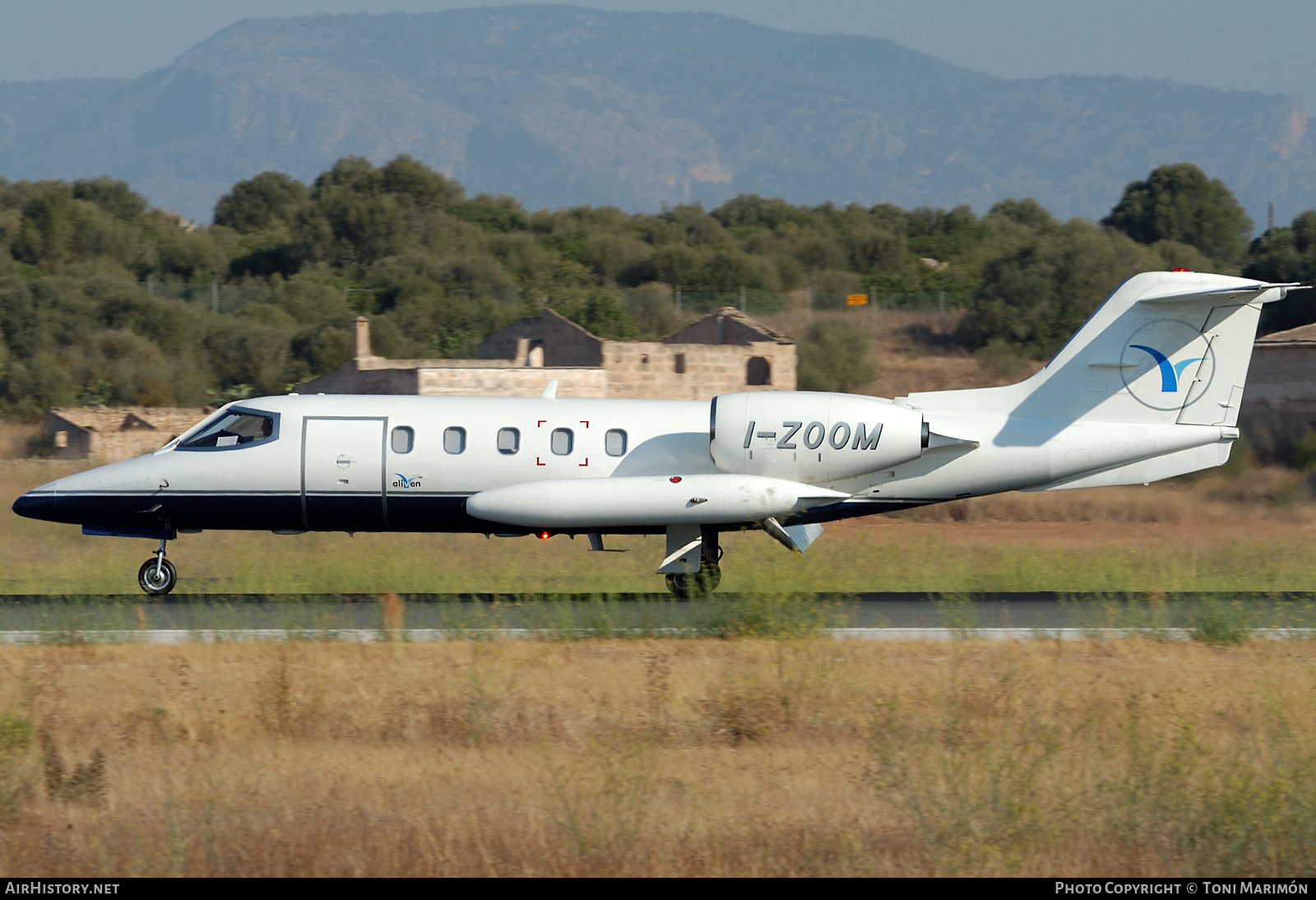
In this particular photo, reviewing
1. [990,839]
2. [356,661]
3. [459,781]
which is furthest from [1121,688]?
[356,661]

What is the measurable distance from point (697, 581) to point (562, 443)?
2.44m

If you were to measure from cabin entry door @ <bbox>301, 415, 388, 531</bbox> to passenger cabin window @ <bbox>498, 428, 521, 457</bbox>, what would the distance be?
141cm

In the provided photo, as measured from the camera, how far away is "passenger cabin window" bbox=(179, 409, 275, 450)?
1712 centimetres

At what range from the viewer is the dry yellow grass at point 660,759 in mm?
7863

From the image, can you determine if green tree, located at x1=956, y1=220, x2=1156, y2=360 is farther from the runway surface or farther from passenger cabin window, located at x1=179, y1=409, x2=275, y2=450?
passenger cabin window, located at x1=179, y1=409, x2=275, y2=450

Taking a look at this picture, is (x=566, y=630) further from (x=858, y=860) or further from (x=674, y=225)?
(x=674, y=225)

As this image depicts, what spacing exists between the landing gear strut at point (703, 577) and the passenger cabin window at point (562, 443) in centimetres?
202

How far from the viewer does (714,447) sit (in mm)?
16734

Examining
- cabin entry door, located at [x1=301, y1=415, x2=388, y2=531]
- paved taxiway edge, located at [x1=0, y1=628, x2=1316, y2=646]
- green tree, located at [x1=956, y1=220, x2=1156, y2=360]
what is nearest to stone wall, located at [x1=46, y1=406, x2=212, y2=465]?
cabin entry door, located at [x1=301, y1=415, x2=388, y2=531]

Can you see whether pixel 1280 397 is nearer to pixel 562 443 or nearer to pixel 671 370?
pixel 671 370

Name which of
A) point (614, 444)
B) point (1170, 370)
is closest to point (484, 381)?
point (614, 444)

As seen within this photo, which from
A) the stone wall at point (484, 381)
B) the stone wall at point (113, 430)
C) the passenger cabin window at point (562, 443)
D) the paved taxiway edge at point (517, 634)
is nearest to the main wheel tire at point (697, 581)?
the passenger cabin window at point (562, 443)

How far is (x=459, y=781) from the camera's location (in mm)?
9219

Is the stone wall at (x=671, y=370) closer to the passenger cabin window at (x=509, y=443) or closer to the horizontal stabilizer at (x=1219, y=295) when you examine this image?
the passenger cabin window at (x=509, y=443)
